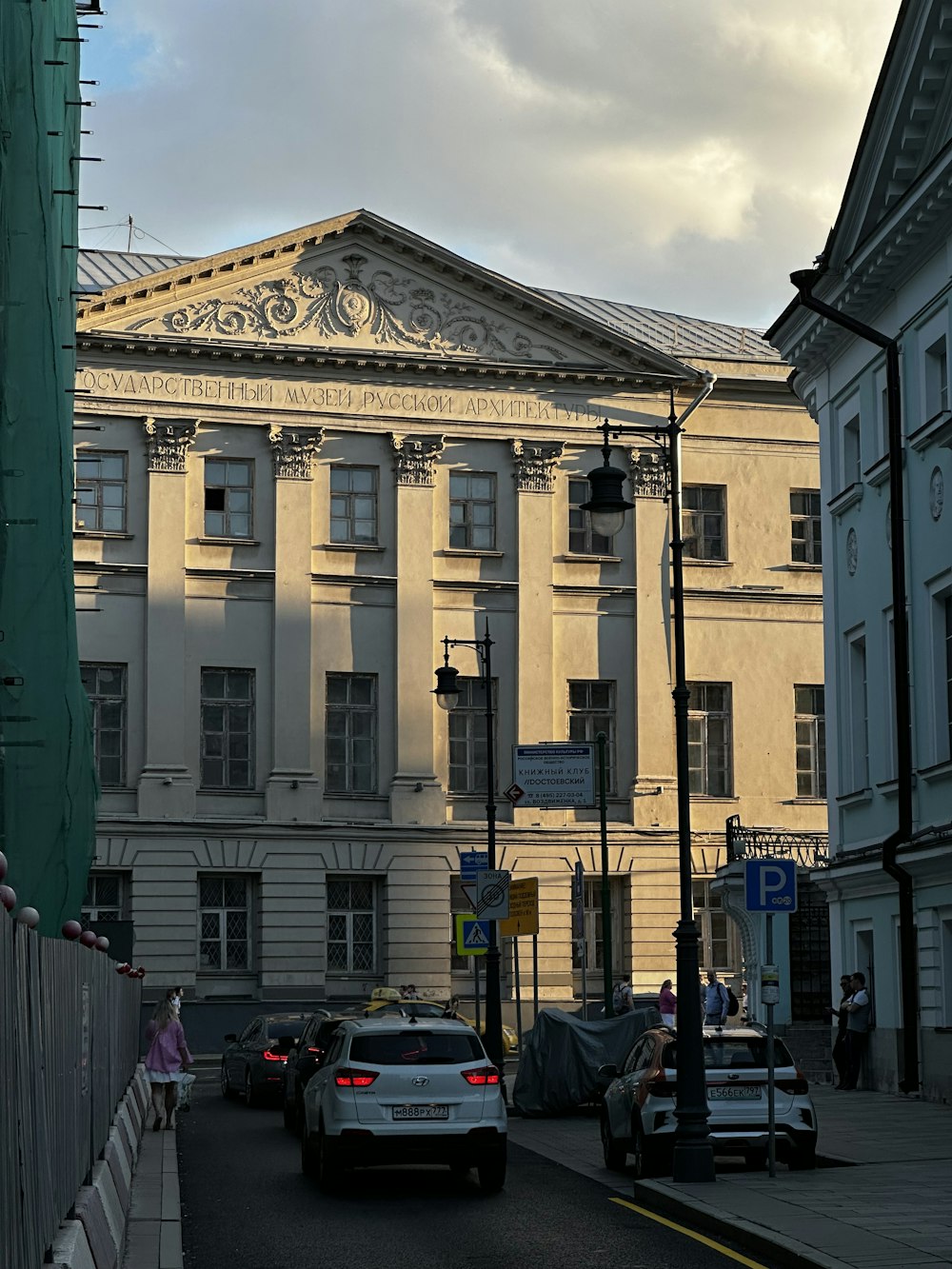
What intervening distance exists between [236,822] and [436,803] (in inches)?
197

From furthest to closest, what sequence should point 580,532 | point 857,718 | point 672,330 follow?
point 672,330, point 580,532, point 857,718

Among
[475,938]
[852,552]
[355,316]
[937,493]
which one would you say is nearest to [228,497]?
[355,316]

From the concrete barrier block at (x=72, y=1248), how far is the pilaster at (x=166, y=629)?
39.3 m

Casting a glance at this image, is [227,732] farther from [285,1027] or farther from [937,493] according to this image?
[937,493]

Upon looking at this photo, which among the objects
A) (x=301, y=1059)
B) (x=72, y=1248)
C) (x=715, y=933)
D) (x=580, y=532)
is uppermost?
(x=580, y=532)

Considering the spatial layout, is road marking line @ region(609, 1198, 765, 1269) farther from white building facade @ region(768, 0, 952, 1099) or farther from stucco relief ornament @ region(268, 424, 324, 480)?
stucco relief ornament @ region(268, 424, 324, 480)

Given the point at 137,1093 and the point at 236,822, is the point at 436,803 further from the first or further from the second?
the point at 137,1093

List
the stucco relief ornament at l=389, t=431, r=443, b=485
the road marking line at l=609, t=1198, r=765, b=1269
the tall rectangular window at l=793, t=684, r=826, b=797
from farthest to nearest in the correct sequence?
the tall rectangular window at l=793, t=684, r=826, b=797, the stucco relief ornament at l=389, t=431, r=443, b=485, the road marking line at l=609, t=1198, r=765, b=1269

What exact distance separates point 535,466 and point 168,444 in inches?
370

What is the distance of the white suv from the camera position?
1931 cm

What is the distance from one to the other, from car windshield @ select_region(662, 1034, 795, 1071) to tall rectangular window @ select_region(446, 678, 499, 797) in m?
31.8

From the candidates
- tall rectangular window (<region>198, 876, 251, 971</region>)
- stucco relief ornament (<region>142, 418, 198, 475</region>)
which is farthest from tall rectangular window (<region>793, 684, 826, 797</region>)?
stucco relief ornament (<region>142, 418, 198, 475</region>)

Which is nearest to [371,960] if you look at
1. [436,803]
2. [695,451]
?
[436,803]

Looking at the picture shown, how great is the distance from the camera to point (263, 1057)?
3366 cm
